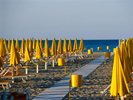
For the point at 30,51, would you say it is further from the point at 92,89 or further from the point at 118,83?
the point at 118,83

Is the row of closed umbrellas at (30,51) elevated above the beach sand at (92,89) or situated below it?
above

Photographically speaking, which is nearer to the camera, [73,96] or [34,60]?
[73,96]

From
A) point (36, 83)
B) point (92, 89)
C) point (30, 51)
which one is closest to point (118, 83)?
point (92, 89)

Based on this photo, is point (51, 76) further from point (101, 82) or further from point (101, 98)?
point (101, 98)

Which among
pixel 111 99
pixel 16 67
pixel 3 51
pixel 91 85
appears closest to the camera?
pixel 111 99

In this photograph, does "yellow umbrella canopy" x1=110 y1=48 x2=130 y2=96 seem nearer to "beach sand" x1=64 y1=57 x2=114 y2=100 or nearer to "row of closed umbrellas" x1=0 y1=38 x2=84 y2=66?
"beach sand" x1=64 y1=57 x2=114 y2=100

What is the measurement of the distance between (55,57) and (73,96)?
11.7 meters

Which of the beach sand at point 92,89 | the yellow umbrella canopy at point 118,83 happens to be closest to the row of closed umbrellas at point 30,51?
the beach sand at point 92,89

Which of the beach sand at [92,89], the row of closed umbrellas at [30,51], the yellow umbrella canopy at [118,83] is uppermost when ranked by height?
the row of closed umbrellas at [30,51]

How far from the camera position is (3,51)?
22281 mm

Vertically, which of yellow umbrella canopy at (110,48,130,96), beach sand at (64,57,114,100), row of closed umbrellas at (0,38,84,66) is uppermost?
row of closed umbrellas at (0,38,84,66)

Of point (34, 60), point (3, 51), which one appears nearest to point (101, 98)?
point (3, 51)

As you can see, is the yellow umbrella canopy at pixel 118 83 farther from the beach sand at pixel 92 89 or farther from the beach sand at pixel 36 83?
the beach sand at pixel 36 83

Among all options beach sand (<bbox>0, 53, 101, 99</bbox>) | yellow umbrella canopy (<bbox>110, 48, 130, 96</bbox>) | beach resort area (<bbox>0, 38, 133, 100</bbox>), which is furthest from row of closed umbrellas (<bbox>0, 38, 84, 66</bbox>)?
yellow umbrella canopy (<bbox>110, 48, 130, 96</bbox>)
